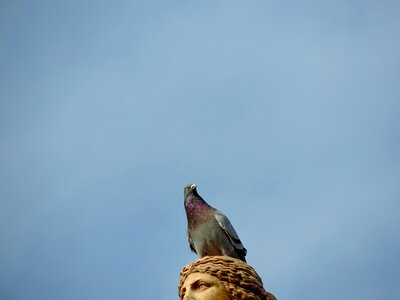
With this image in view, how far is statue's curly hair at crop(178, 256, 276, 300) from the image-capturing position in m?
8.87

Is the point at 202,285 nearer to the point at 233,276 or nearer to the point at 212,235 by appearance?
the point at 233,276

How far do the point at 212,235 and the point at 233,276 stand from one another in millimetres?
1902

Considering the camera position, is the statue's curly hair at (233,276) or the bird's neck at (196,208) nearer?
the statue's curly hair at (233,276)

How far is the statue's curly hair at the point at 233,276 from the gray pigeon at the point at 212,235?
1454mm

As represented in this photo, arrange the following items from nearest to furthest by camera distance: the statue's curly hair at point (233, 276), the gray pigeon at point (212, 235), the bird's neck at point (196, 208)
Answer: the statue's curly hair at point (233, 276) → the gray pigeon at point (212, 235) → the bird's neck at point (196, 208)

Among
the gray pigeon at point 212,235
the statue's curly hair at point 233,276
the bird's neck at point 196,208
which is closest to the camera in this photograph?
the statue's curly hair at point 233,276

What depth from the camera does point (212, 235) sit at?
1085 centimetres

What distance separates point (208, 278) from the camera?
8.92 metres

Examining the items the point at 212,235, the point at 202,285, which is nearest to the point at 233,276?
the point at 202,285

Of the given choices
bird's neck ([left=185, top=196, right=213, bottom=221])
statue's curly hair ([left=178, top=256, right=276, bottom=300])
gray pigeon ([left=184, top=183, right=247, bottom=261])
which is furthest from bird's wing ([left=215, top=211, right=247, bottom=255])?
statue's curly hair ([left=178, top=256, right=276, bottom=300])

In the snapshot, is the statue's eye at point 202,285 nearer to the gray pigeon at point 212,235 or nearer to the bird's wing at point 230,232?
the gray pigeon at point 212,235

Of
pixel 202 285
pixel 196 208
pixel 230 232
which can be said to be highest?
pixel 196 208

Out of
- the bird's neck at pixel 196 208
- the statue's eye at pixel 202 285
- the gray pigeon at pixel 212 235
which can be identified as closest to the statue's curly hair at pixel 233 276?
the statue's eye at pixel 202 285

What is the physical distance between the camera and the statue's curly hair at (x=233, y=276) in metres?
8.87
